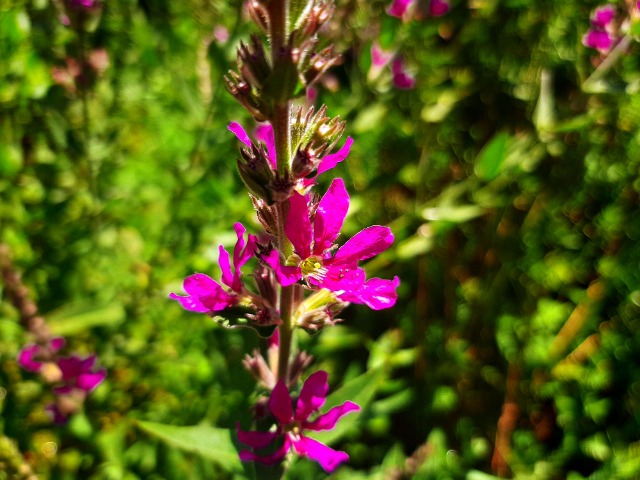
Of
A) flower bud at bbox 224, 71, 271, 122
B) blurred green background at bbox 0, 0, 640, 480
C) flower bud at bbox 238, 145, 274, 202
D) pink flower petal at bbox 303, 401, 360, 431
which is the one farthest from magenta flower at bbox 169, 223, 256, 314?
blurred green background at bbox 0, 0, 640, 480

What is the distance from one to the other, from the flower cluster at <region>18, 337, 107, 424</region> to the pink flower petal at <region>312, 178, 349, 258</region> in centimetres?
134

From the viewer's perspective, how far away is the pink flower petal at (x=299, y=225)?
0.89m

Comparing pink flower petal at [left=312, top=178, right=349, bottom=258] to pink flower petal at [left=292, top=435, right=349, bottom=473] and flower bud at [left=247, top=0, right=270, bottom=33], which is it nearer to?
flower bud at [left=247, top=0, right=270, bottom=33]

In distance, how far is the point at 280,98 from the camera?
0.80 m

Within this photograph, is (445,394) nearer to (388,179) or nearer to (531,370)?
(531,370)

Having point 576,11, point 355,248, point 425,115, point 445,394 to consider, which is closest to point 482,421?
point 445,394

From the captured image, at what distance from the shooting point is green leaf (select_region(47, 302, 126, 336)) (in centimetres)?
190

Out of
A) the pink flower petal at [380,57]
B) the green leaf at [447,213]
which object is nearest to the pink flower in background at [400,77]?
the pink flower petal at [380,57]

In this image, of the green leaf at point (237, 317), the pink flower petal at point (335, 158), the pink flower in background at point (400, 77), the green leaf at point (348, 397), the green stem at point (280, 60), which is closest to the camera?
the green stem at point (280, 60)

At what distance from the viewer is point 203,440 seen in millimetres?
1125

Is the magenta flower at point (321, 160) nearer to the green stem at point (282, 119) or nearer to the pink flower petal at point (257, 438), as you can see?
the green stem at point (282, 119)

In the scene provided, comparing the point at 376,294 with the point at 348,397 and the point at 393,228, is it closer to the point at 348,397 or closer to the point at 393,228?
the point at 348,397

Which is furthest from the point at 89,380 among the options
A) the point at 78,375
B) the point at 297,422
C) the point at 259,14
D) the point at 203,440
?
the point at 259,14

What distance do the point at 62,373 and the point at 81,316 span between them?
226mm
